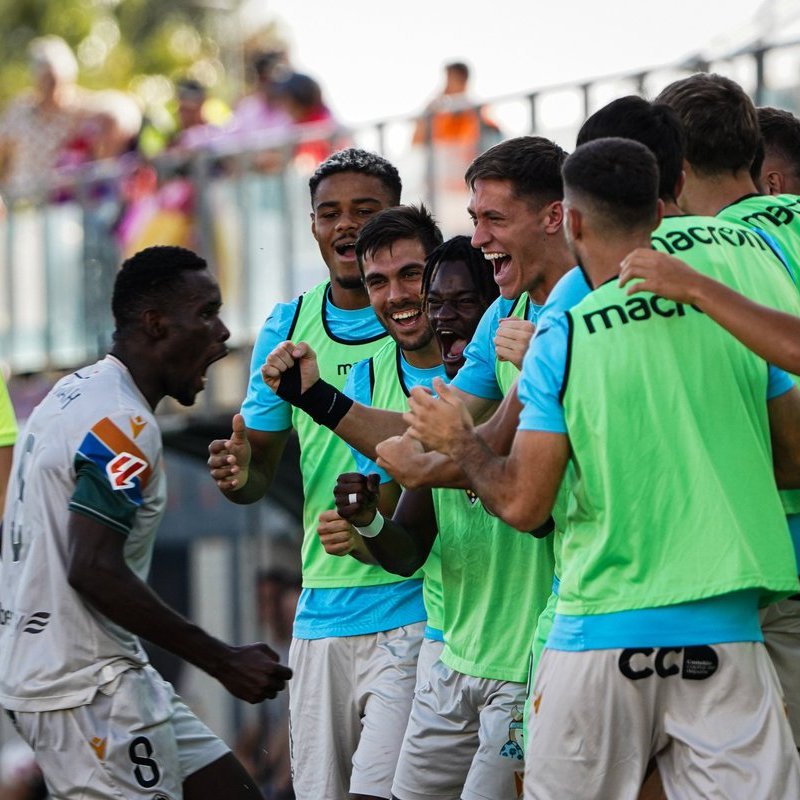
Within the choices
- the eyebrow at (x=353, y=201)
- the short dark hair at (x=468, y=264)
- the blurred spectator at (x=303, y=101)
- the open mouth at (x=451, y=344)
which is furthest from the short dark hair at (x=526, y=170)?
the blurred spectator at (x=303, y=101)

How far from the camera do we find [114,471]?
6.02 m

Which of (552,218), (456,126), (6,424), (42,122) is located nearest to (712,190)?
(552,218)

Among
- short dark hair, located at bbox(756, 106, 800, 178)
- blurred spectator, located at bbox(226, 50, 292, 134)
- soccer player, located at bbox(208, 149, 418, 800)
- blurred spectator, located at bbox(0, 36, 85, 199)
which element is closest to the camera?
short dark hair, located at bbox(756, 106, 800, 178)

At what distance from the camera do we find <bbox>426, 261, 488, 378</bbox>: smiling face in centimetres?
607

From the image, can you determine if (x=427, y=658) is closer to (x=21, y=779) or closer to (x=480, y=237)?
(x=480, y=237)

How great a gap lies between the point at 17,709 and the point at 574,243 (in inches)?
108

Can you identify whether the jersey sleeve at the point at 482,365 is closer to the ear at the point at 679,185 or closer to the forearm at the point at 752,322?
the ear at the point at 679,185

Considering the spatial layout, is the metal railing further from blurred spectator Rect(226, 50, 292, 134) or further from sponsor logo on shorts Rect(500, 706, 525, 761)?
sponsor logo on shorts Rect(500, 706, 525, 761)

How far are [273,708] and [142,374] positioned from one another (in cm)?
836

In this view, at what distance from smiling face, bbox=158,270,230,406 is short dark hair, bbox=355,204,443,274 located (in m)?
0.61

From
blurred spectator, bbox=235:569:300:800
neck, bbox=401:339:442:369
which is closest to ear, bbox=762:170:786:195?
neck, bbox=401:339:442:369

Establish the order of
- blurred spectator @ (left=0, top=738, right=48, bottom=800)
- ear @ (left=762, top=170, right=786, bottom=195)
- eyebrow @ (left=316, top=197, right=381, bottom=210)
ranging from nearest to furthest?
ear @ (left=762, top=170, right=786, bottom=195) → eyebrow @ (left=316, top=197, right=381, bottom=210) → blurred spectator @ (left=0, top=738, right=48, bottom=800)

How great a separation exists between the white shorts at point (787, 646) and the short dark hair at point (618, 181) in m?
1.44

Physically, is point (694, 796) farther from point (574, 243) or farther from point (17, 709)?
point (17, 709)
